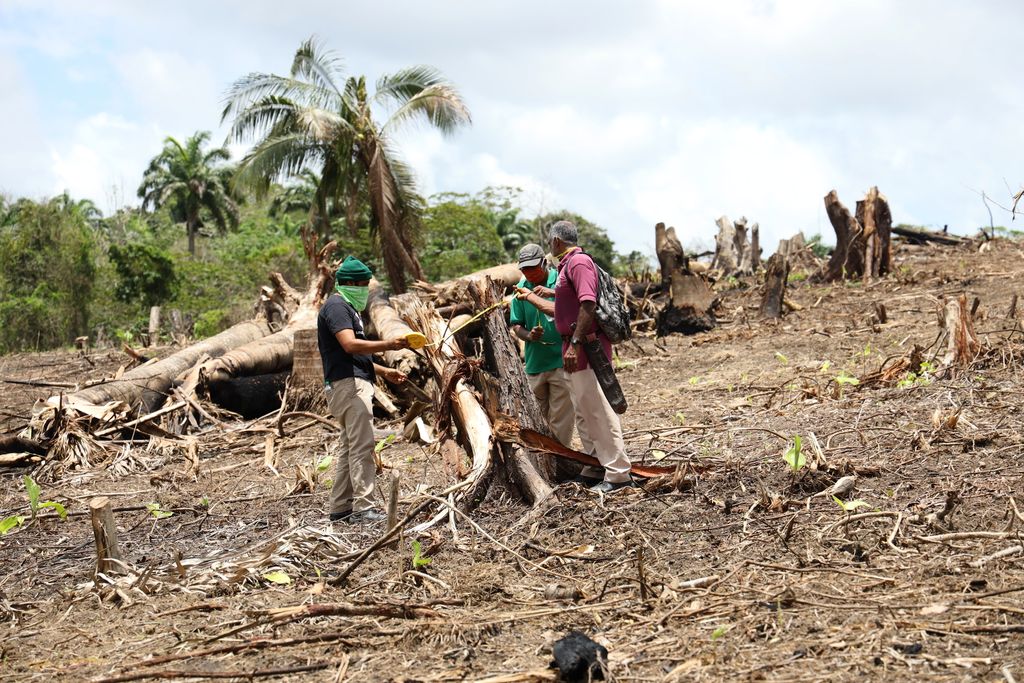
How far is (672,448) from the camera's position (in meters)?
6.80

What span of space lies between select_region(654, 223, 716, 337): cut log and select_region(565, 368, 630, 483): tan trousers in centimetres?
987

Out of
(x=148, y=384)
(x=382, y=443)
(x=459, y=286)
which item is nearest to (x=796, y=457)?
(x=459, y=286)

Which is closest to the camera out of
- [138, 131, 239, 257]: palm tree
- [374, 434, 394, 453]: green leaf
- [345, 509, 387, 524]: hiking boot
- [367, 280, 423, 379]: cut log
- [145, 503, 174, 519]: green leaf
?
[345, 509, 387, 524]: hiking boot

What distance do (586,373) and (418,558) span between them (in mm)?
1515

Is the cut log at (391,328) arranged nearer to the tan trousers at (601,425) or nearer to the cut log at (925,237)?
the tan trousers at (601,425)

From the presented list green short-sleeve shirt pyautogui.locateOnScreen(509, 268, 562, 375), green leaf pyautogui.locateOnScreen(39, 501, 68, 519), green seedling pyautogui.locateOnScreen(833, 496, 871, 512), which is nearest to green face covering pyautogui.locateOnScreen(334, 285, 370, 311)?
green short-sleeve shirt pyautogui.locateOnScreen(509, 268, 562, 375)

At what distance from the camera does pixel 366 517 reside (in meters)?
5.91

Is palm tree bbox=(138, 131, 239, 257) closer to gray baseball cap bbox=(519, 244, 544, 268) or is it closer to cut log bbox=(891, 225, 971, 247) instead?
cut log bbox=(891, 225, 971, 247)

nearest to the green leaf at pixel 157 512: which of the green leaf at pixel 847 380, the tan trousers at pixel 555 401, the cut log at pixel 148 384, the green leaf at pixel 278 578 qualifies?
the green leaf at pixel 278 578

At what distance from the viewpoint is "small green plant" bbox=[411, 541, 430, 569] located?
475 centimetres

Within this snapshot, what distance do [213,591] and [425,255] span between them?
73.0 ft

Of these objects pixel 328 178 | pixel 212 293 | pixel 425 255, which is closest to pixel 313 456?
pixel 328 178

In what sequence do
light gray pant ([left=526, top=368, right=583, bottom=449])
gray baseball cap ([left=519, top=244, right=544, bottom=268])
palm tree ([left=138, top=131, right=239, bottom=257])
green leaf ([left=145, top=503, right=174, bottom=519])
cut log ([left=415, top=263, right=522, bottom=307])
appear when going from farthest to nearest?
palm tree ([left=138, top=131, right=239, bottom=257]) → cut log ([left=415, top=263, right=522, bottom=307]) → green leaf ([left=145, top=503, right=174, bottom=519]) → light gray pant ([left=526, top=368, right=583, bottom=449]) → gray baseball cap ([left=519, top=244, right=544, bottom=268])

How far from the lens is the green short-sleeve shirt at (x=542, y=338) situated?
6105 mm
